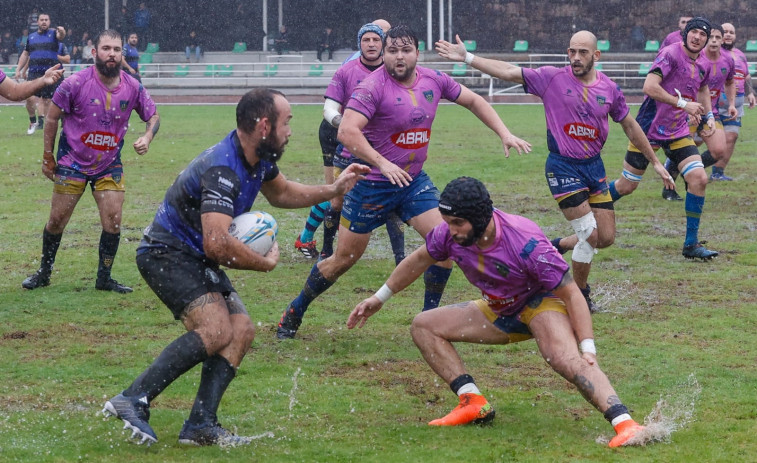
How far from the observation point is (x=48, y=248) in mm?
9258

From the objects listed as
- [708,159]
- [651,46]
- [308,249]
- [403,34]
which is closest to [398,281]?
[403,34]

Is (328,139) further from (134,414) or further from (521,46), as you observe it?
(521,46)

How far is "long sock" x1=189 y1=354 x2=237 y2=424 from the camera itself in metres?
5.39

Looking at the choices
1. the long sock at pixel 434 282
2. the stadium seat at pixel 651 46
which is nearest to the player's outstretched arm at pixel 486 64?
the long sock at pixel 434 282

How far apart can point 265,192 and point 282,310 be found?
2713mm

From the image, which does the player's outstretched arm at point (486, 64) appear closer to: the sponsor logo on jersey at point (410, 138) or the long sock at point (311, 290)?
the sponsor logo on jersey at point (410, 138)

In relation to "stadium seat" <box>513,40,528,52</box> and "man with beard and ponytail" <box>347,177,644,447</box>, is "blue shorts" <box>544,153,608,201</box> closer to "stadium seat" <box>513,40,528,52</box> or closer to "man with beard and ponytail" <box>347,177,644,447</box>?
"man with beard and ponytail" <box>347,177,644,447</box>

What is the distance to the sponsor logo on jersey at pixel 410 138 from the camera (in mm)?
7652

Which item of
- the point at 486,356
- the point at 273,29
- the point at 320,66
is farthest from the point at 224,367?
the point at 273,29

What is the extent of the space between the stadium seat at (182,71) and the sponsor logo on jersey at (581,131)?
30.3 m

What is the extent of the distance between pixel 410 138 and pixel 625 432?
10.4ft

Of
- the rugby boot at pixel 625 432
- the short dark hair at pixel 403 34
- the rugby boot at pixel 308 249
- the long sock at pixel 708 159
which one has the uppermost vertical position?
the short dark hair at pixel 403 34

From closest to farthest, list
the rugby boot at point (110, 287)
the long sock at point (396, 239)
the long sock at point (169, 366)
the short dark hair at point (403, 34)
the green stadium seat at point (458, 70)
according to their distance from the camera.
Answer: the long sock at point (169, 366) → the short dark hair at point (403, 34) → the rugby boot at point (110, 287) → the long sock at point (396, 239) → the green stadium seat at point (458, 70)

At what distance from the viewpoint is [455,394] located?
6.10m
